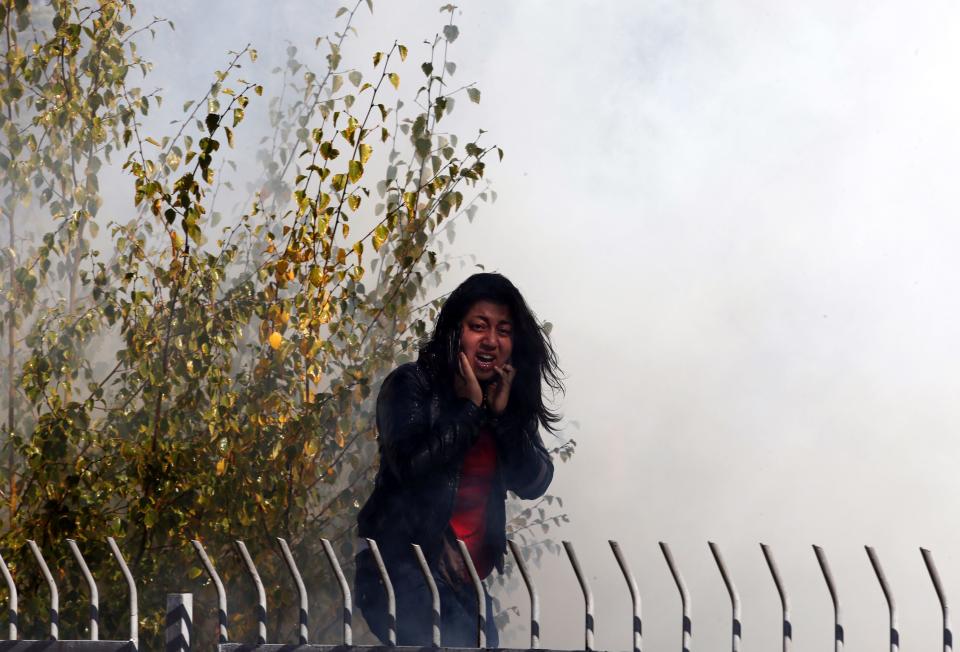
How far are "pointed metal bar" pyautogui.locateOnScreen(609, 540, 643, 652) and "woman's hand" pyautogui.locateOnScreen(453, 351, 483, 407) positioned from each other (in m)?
0.95

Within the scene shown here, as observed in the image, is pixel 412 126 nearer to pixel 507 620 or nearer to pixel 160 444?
pixel 160 444

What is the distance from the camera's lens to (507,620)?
5.82 m

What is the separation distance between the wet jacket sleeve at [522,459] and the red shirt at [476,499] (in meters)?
0.03

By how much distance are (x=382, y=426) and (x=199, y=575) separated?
6.10 ft

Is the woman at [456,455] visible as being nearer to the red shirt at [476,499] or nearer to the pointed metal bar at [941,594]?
the red shirt at [476,499]

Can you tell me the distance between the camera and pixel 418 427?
11.1ft

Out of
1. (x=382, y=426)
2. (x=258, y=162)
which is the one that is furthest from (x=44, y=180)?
(x=382, y=426)

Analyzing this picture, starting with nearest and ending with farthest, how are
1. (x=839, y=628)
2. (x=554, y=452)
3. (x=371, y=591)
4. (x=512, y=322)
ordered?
(x=839, y=628)
(x=371, y=591)
(x=512, y=322)
(x=554, y=452)

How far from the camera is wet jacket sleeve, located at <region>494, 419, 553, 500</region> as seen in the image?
3564mm

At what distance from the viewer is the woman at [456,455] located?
3.36 meters

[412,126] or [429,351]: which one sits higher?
[412,126]

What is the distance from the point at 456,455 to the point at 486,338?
1.29ft

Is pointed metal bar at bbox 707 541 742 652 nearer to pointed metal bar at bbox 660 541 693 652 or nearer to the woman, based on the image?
pointed metal bar at bbox 660 541 693 652

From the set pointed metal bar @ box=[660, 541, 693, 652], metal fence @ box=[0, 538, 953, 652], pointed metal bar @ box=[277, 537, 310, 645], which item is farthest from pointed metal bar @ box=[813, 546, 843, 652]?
pointed metal bar @ box=[277, 537, 310, 645]
